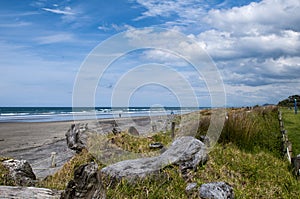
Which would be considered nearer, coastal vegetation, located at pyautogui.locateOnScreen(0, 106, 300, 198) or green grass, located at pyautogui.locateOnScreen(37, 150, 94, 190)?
coastal vegetation, located at pyautogui.locateOnScreen(0, 106, 300, 198)

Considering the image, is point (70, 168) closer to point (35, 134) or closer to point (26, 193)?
point (26, 193)

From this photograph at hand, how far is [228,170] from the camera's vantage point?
805 cm

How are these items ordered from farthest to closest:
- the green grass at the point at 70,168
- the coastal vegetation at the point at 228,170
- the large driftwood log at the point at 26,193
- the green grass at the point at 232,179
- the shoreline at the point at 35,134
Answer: the shoreline at the point at 35,134 < the green grass at the point at 70,168 < the coastal vegetation at the point at 228,170 < the green grass at the point at 232,179 < the large driftwood log at the point at 26,193

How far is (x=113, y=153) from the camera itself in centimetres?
976

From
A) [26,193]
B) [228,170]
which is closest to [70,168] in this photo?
[228,170]

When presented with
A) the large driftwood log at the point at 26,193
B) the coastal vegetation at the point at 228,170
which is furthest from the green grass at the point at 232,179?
the large driftwood log at the point at 26,193

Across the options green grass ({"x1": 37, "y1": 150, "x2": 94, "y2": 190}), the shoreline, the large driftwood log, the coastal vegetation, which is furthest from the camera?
the shoreline

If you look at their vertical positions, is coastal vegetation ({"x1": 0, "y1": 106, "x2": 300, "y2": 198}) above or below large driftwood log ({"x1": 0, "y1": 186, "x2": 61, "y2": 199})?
below

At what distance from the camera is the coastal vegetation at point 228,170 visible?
234 inches

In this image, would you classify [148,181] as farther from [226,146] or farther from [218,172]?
[226,146]

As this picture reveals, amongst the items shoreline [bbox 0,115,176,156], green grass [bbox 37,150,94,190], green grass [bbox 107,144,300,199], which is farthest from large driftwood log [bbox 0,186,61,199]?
shoreline [bbox 0,115,176,156]

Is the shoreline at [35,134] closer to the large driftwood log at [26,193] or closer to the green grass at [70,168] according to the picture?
the green grass at [70,168]

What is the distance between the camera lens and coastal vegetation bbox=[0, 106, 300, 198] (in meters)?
5.95

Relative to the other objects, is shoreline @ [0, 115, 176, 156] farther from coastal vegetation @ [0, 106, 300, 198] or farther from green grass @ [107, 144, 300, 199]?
green grass @ [107, 144, 300, 199]
